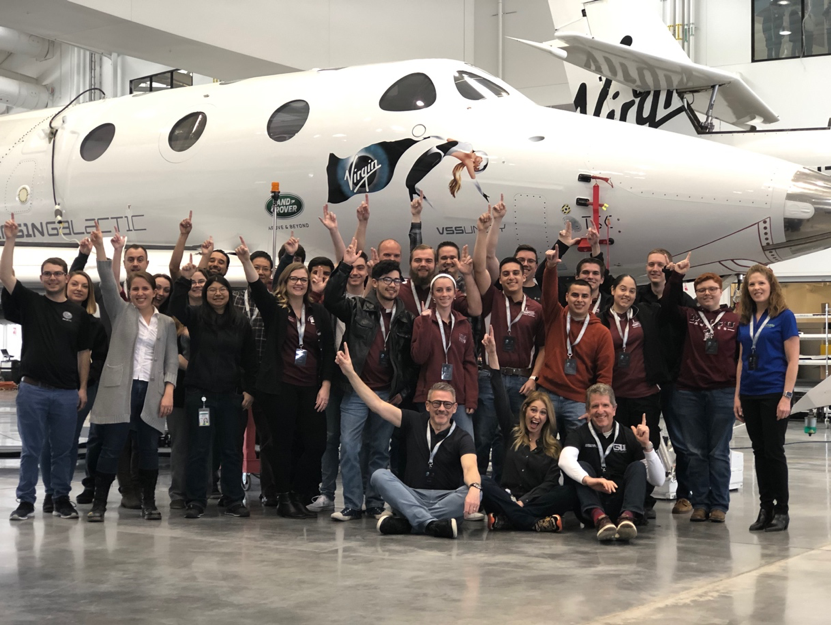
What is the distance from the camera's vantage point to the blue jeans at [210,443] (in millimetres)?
6746

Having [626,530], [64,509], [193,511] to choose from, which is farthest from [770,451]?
[64,509]

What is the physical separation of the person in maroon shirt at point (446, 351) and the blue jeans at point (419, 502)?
0.64m

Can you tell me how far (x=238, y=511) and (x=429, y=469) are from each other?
1.46 metres

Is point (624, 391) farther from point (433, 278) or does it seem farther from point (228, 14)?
point (228, 14)

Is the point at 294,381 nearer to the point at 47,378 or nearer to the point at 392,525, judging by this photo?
the point at 392,525

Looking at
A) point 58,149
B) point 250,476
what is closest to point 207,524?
point 250,476

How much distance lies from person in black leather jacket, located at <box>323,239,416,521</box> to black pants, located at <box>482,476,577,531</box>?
2.96 feet

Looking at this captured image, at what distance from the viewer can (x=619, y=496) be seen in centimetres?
615

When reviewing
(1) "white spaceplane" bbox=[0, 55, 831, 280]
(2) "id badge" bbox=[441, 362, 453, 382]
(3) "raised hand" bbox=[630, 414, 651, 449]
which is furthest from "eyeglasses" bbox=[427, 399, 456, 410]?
(1) "white spaceplane" bbox=[0, 55, 831, 280]

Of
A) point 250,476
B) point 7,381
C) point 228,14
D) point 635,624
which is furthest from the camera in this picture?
point 7,381

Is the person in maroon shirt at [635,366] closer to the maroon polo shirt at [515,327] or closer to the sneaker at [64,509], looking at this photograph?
the maroon polo shirt at [515,327]

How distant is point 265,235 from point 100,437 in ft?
11.1

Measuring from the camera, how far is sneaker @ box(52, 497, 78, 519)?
6.54 m

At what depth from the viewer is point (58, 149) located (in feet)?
35.9
